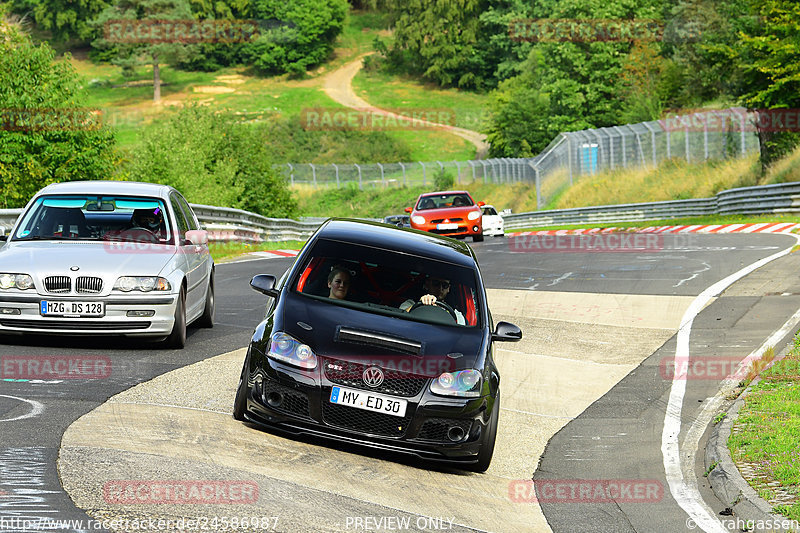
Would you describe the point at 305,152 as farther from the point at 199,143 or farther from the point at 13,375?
the point at 13,375

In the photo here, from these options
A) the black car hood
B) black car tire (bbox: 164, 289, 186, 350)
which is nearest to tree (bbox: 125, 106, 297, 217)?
black car tire (bbox: 164, 289, 186, 350)

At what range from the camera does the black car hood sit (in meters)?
7.43

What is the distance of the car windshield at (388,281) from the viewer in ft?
27.2

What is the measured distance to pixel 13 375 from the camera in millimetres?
9289

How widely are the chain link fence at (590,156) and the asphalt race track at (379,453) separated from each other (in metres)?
31.1

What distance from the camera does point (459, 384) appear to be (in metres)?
7.51

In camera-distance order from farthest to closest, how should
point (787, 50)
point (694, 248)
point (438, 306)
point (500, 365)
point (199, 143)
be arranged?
point (199, 143) < point (787, 50) < point (694, 248) < point (500, 365) < point (438, 306)

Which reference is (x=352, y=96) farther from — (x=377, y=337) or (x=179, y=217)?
(x=377, y=337)

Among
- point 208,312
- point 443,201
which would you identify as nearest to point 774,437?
point 208,312

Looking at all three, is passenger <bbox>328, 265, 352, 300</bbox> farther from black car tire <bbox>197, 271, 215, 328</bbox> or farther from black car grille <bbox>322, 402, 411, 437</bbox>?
black car tire <bbox>197, 271, 215, 328</bbox>

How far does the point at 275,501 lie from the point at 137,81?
132 meters

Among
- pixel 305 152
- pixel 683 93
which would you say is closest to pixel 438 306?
pixel 683 93

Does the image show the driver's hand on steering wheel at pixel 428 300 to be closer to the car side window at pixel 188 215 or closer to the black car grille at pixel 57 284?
the black car grille at pixel 57 284

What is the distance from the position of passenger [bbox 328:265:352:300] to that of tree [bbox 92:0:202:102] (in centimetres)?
11996
